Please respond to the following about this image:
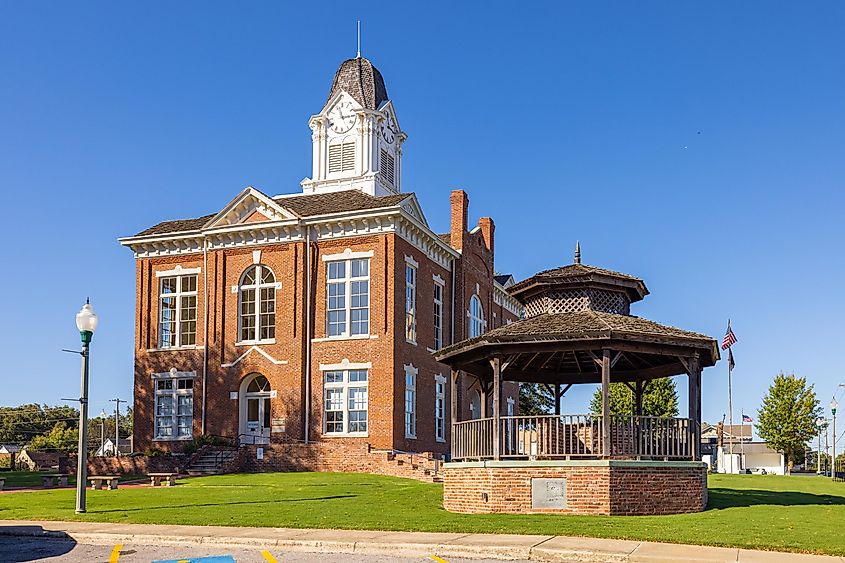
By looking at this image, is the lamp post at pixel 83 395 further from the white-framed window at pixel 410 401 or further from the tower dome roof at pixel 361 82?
the tower dome roof at pixel 361 82

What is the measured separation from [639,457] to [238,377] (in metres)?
23.0

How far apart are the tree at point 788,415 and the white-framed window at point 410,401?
3828cm

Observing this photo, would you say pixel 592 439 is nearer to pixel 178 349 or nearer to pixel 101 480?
pixel 101 480

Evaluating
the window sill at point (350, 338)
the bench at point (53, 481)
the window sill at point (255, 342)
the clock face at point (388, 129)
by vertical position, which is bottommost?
the bench at point (53, 481)

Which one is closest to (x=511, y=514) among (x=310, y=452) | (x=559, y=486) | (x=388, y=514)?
(x=559, y=486)

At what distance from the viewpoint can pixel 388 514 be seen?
66.8 feet

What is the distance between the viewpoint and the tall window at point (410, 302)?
131 ft

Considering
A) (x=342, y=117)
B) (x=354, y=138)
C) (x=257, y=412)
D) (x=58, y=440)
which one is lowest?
(x=58, y=440)

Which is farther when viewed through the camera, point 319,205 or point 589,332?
point 319,205

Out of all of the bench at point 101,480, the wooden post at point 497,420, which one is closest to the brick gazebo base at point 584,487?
the wooden post at point 497,420

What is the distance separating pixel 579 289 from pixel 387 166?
87.5 ft

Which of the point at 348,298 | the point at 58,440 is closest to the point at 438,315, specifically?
the point at 348,298

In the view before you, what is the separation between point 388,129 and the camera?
51.1 meters

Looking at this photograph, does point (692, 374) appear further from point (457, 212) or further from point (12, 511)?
point (457, 212)
